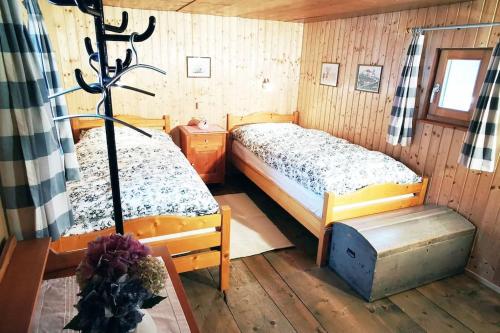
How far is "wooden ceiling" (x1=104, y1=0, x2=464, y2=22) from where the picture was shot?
2.82 m

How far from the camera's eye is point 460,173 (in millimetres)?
2641

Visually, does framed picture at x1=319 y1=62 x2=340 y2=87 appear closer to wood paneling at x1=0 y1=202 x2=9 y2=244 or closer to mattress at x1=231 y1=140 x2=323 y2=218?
mattress at x1=231 y1=140 x2=323 y2=218

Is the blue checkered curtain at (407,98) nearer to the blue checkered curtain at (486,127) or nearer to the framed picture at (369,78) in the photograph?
the framed picture at (369,78)

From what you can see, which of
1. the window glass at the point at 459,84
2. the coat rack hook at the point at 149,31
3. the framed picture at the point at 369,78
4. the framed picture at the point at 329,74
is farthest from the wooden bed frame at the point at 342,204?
the coat rack hook at the point at 149,31

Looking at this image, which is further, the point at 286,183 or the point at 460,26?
the point at 286,183

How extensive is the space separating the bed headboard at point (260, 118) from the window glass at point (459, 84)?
2238 mm

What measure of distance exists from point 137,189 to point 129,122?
1.88m

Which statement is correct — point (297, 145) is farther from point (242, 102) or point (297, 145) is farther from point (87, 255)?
point (87, 255)

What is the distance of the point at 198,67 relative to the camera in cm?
414

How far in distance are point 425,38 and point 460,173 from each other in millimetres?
1210

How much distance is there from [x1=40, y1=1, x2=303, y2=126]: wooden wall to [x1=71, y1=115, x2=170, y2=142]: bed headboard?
0.09m

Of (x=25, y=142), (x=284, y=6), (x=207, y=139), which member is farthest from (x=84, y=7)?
(x=207, y=139)

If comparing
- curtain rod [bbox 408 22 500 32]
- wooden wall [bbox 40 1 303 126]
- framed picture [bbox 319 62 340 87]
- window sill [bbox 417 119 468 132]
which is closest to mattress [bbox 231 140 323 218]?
wooden wall [bbox 40 1 303 126]

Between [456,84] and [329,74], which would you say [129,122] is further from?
[456,84]
